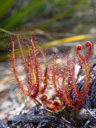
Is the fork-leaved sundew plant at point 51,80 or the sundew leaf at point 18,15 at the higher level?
the sundew leaf at point 18,15

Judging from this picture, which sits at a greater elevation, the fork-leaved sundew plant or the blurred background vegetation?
the blurred background vegetation

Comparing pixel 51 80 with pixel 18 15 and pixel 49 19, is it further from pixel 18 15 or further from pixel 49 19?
pixel 49 19

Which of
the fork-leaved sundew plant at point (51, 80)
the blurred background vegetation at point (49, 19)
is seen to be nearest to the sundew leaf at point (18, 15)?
the blurred background vegetation at point (49, 19)

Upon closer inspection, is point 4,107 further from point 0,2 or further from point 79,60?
point 0,2

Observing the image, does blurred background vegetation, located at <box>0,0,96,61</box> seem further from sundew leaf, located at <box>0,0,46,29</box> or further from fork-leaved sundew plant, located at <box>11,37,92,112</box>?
fork-leaved sundew plant, located at <box>11,37,92,112</box>

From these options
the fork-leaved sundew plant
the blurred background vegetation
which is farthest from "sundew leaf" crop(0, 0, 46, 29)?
the fork-leaved sundew plant

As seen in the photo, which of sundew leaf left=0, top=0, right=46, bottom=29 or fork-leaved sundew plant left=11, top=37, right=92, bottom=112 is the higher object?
sundew leaf left=0, top=0, right=46, bottom=29

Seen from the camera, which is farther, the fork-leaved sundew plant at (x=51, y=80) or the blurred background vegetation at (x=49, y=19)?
the blurred background vegetation at (x=49, y=19)

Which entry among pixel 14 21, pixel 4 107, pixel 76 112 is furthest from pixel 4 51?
pixel 76 112

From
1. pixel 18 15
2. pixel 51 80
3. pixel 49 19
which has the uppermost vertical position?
pixel 49 19

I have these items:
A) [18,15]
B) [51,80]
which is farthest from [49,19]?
[51,80]

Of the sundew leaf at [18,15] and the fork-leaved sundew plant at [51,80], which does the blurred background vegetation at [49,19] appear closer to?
the sundew leaf at [18,15]

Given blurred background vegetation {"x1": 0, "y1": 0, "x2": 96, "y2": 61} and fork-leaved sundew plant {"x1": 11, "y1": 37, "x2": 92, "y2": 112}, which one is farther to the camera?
blurred background vegetation {"x1": 0, "y1": 0, "x2": 96, "y2": 61}
